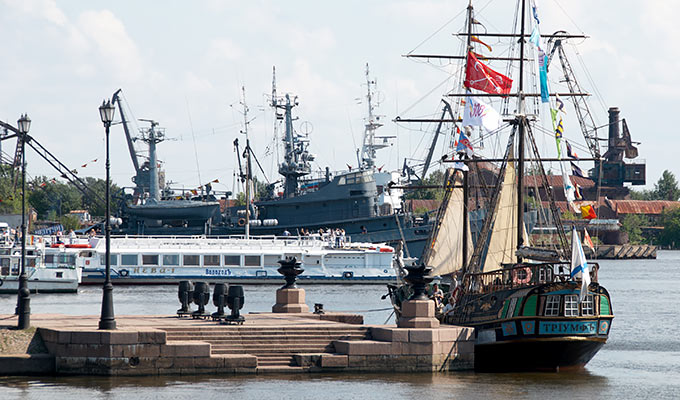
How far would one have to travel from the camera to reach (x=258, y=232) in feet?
398

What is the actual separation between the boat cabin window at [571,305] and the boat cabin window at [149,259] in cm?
5843

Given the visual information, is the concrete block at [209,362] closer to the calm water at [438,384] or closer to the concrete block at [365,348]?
the calm water at [438,384]

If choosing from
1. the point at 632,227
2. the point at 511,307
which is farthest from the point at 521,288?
the point at 632,227

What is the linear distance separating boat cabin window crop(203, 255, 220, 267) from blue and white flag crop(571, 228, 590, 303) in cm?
5809

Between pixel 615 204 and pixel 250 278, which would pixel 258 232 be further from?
pixel 615 204

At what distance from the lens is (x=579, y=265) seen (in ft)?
117

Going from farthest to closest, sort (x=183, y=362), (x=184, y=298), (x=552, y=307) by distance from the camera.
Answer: (x=184, y=298) → (x=552, y=307) → (x=183, y=362)

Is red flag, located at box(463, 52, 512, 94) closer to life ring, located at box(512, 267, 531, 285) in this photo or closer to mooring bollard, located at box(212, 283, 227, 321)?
life ring, located at box(512, 267, 531, 285)

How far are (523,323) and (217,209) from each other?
89.5 m

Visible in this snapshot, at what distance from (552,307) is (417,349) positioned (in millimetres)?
5244

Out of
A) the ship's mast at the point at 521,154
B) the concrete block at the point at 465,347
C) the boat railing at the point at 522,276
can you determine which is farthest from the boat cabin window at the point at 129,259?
the concrete block at the point at 465,347

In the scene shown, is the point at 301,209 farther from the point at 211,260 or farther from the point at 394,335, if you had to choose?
the point at 394,335

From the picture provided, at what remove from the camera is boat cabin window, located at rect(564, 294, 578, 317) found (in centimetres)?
3641

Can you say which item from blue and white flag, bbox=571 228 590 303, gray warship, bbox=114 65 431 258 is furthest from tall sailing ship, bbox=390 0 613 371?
gray warship, bbox=114 65 431 258
